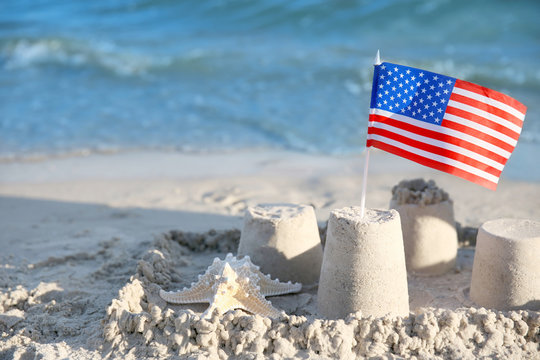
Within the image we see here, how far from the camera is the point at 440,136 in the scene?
4.25m

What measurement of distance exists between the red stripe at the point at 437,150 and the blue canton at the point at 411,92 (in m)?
0.16

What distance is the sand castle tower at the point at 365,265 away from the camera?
4293 mm

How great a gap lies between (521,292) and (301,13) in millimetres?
15917

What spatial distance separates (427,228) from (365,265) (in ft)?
3.99

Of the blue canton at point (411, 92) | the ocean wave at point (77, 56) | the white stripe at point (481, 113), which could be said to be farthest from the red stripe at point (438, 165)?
the ocean wave at point (77, 56)

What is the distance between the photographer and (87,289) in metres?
5.26

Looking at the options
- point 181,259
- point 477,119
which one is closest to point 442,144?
point 477,119

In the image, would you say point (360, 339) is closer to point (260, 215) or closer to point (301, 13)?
point (260, 215)

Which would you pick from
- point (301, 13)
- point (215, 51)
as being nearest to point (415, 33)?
point (301, 13)

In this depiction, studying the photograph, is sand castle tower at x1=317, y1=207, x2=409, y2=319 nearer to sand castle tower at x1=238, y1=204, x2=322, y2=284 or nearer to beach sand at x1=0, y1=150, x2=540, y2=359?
beach sand at x1=0, y1=150, x2=540, y2=359

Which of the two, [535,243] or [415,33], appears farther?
[415,33]

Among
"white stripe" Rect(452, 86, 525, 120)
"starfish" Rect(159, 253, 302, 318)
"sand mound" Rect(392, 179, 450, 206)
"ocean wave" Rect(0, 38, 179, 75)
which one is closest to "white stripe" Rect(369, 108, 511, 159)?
"white stripe" Rect(452, 86, 525, 120)

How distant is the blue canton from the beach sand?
138cm

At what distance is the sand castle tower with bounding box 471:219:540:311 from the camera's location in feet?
14.8
